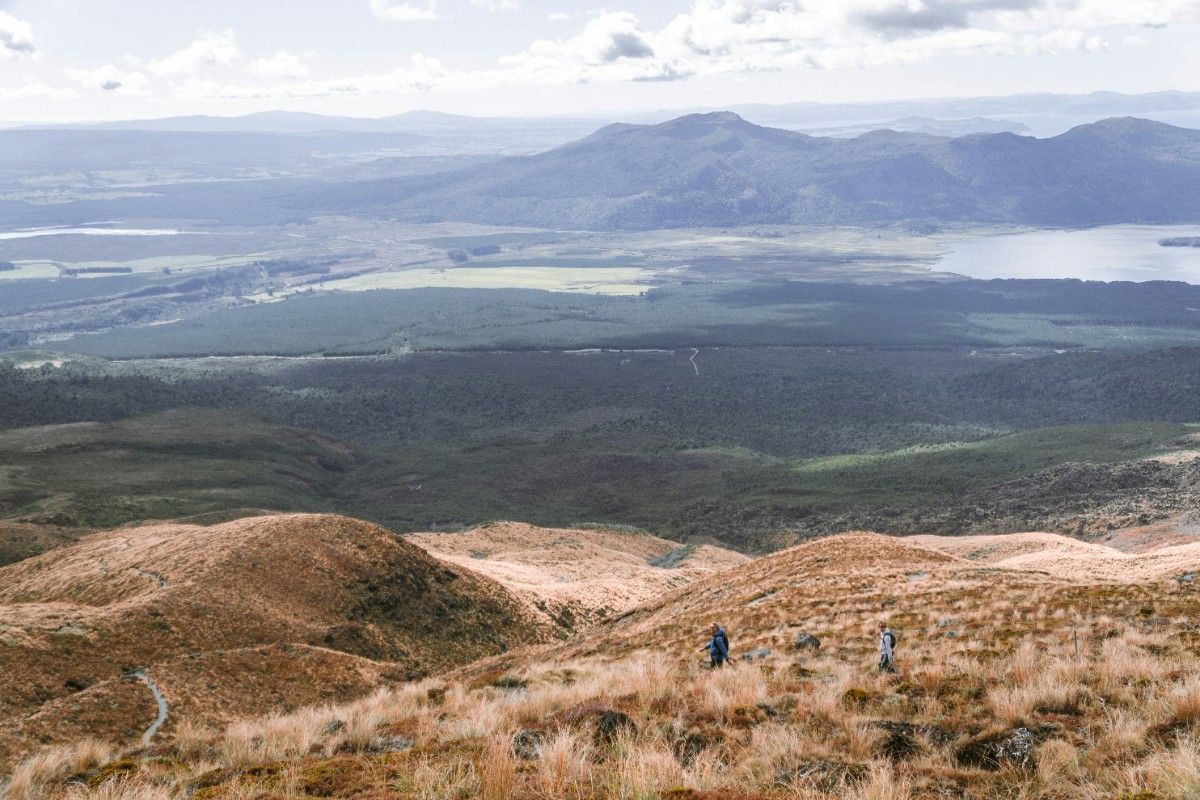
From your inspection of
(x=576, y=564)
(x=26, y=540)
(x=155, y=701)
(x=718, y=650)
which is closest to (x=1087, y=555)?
(x=576, y=564)

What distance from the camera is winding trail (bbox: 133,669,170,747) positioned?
17.6 meters

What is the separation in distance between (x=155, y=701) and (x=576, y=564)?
3072 centimetres

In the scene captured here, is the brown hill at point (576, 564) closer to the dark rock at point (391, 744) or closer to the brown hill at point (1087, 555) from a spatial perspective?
the brown hill at point (1087, 555)

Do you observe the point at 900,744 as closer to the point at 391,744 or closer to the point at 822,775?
the point at 822,775

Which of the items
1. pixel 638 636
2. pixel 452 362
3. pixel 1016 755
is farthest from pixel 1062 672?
pixel 452 362

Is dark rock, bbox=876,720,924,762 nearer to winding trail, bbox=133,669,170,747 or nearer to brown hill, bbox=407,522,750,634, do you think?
winding trail, bbox=133,669,170,747

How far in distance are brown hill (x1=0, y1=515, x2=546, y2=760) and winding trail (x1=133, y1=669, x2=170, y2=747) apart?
130 mm

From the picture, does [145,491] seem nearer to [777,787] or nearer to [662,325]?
[777,787]

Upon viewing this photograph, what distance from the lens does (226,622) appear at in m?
25.4

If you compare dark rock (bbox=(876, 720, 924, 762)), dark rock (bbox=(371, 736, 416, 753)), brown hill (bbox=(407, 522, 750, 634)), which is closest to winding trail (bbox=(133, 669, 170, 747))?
dark rock (bbox=(371, 736, 416, 753))

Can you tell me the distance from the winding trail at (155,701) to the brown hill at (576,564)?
15201 millimetres

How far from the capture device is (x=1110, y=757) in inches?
372

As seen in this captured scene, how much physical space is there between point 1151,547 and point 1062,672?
3912 cm

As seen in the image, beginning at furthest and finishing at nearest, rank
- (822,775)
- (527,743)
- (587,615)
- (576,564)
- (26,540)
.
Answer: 1. (576,564)
2. (26,540)
3. (587,615)
4. (527,743)
5. (822,775)
